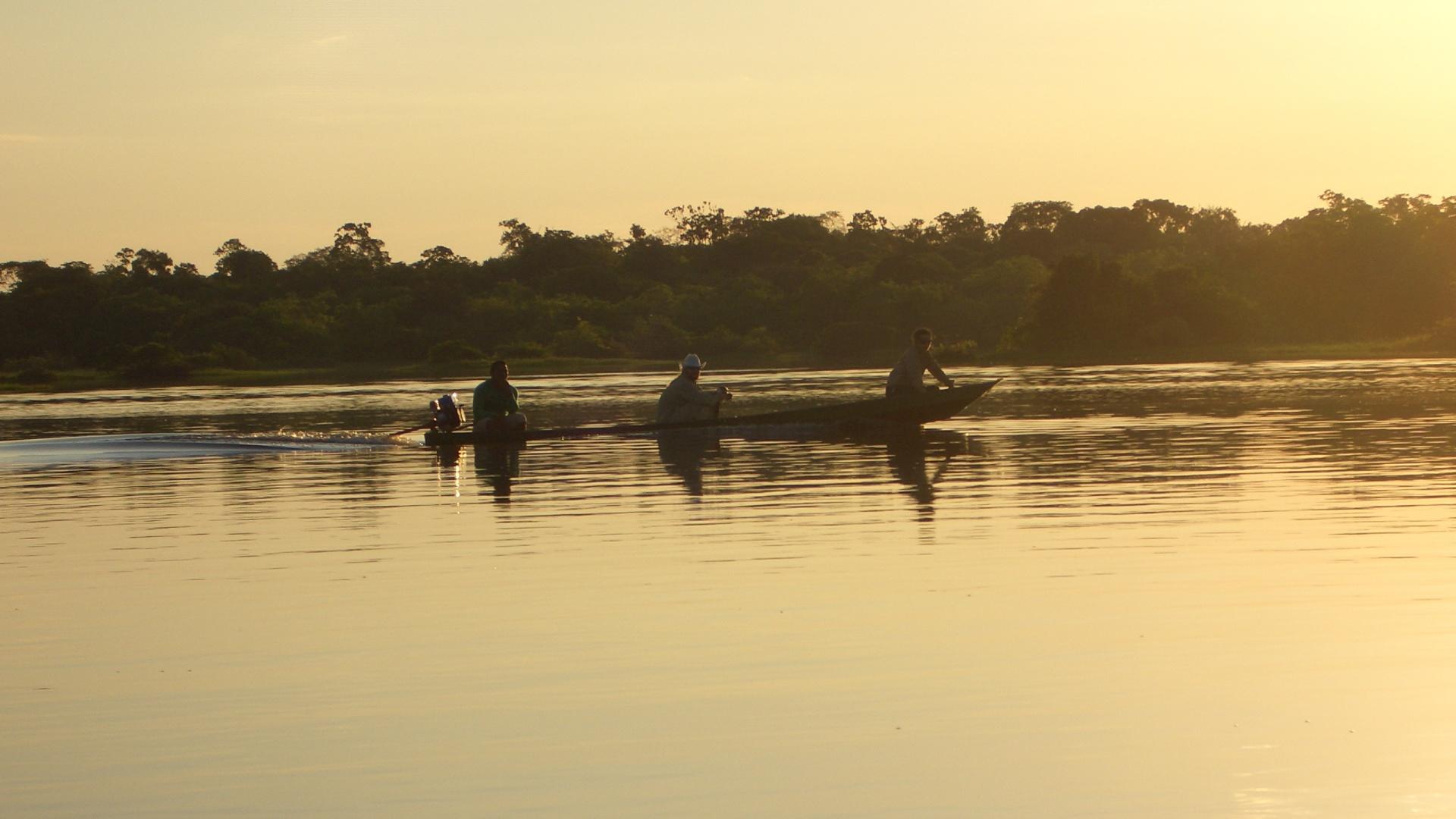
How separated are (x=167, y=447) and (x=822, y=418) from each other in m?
8.19

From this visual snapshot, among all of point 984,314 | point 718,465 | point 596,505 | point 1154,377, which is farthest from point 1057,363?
point 596,505

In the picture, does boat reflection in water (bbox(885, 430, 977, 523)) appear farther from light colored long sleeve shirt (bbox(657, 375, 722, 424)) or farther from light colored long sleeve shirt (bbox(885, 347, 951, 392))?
light colored long sleeve shirt (bbox(657, 375, 722, 424))

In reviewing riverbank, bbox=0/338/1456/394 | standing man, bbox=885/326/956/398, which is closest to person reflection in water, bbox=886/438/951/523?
standing man, bbox=885/326/956/398

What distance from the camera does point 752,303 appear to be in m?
88.3

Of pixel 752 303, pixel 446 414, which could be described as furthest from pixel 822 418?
pixel 752 303

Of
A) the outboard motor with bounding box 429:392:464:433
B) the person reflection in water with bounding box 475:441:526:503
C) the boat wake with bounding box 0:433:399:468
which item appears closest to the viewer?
the person reflection in water with bounding box 475:441:526:503

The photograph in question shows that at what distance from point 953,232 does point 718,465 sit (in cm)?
10258

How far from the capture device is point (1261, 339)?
73562 millimetres

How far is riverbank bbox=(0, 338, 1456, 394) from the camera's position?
60844mm

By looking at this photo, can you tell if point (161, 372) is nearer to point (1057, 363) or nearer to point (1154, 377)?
point (1057, 363)

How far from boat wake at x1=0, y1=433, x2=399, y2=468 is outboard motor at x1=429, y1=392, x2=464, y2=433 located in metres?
0.94

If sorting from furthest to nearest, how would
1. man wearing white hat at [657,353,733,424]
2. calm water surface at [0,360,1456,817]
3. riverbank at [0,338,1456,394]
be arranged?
riverbank at [0,338,1456,394], man wearing white hat at [657,353,733,424], calm water surface at [0,360,1456,817]

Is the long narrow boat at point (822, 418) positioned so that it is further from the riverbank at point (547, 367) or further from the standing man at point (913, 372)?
the riverbank at point (547, 367)

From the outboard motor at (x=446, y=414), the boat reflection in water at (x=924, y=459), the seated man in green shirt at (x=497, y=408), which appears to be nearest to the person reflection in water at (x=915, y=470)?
the boat reflection in water at (x=924, y=459)
